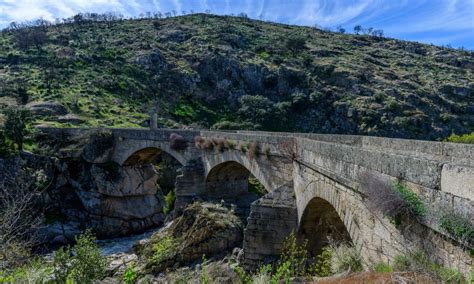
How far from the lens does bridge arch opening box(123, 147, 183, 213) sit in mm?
26717

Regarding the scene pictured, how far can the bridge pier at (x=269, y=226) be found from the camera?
1080 cm

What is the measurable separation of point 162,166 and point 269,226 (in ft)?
82.3

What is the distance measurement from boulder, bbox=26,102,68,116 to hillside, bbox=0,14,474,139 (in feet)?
0.58

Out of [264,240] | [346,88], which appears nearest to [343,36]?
[346,88]

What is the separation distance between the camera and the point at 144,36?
69.4 m

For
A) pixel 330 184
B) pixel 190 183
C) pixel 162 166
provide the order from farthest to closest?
1. pixel 162 166
2. pixel 190 183
3. pixel 330 184

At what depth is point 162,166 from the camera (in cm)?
3469

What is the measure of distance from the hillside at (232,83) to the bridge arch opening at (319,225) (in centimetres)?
2915

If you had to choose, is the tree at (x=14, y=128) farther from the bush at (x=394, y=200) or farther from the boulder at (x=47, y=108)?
the bush at (x=394, y=200)

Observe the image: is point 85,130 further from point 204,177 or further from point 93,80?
point 93,80

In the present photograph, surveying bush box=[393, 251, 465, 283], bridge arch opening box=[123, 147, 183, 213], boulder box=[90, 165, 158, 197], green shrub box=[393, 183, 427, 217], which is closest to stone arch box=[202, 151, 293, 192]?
green shrub box=[393, 183, 427, 217]

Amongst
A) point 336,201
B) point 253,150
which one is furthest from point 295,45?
point 336,201

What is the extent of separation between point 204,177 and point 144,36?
2222 inches

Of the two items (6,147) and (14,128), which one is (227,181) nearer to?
(6,147)
